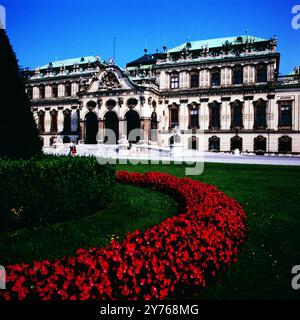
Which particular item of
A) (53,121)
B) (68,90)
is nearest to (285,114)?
(68,90)

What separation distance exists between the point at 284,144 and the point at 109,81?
28743mm

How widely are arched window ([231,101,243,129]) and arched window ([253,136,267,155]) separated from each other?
3306mm

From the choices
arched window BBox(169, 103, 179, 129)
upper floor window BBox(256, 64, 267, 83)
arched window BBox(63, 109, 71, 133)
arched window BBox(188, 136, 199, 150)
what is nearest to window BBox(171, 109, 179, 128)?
arched window BBox(169, 103, 179, 129)

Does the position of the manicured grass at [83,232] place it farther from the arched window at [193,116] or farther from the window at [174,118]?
the window at [174,118]

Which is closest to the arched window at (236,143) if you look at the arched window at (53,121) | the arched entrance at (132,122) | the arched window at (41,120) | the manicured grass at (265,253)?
the arched entrance at (132,122)

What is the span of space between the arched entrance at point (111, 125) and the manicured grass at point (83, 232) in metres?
37.0

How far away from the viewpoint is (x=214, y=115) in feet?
151

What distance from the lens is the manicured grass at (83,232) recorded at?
6.65m

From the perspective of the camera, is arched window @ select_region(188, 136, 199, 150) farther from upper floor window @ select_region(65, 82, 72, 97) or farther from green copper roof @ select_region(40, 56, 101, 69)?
green copper roof @ select_region(40, 56, 101, 69)

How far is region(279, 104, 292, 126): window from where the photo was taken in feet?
137

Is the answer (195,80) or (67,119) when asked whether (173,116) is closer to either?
(195,80)

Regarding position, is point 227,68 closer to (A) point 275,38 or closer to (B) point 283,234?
(A) point 275,38
